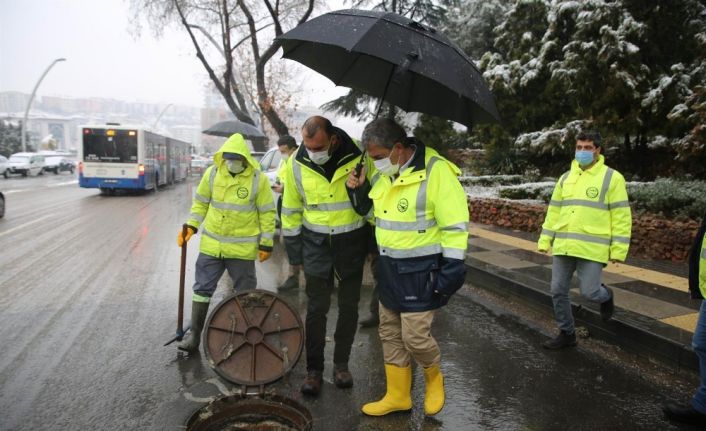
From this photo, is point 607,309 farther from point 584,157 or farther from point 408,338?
point 408,338

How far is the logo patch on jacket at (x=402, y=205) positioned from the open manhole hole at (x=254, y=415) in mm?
1365

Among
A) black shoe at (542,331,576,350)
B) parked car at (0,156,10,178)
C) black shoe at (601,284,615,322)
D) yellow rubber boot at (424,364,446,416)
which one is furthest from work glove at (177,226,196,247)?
parked car at (0,156,10,178)

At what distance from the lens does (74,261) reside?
7.73 m

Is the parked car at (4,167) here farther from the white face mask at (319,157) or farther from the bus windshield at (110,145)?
the white face mask at (319,157)

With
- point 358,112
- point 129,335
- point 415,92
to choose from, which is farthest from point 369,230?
point 358,112

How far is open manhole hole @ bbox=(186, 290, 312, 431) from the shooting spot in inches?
127

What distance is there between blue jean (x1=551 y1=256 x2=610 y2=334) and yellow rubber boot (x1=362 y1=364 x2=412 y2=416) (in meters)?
1.79

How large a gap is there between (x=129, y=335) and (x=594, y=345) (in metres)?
4.26

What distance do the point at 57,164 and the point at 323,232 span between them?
142 feet

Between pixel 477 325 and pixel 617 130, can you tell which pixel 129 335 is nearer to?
pixel 477 325

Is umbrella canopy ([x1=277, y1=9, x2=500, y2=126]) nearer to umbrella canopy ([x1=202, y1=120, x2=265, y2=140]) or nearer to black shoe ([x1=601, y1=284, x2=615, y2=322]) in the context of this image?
black shoe ([x1=601, y1=284, x2=615, y2=322])

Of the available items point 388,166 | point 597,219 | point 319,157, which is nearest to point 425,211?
point 388,166

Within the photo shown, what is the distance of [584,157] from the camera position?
437cm

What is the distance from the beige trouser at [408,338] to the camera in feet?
10.5
